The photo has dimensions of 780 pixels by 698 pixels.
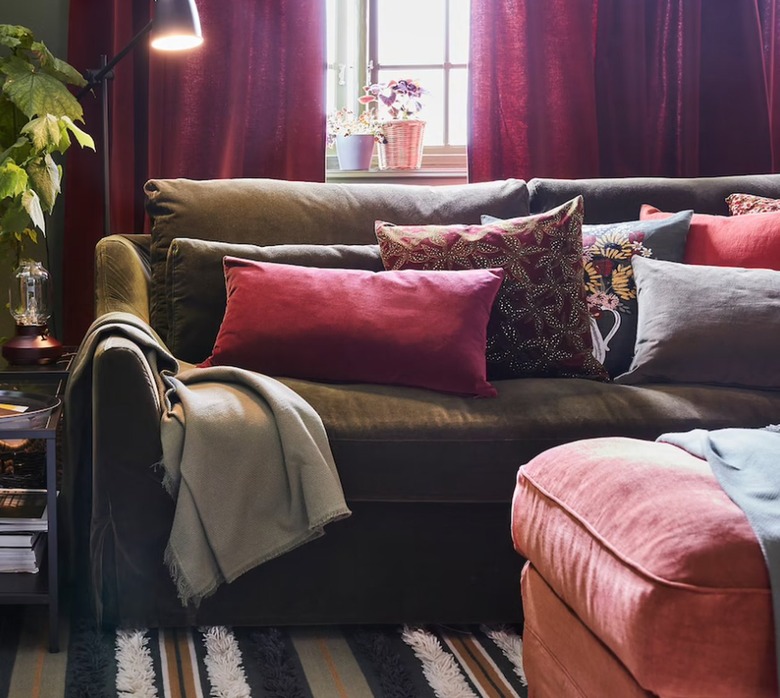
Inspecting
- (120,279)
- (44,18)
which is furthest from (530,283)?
(44,18)

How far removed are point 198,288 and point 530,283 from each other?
2.65 feet

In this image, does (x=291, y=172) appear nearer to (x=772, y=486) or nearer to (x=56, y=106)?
(x=56, y=106)

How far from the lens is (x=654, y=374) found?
2.23 meters

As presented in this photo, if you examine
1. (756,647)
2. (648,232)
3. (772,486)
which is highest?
(648,232)

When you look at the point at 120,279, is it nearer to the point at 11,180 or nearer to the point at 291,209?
the point at 11,180

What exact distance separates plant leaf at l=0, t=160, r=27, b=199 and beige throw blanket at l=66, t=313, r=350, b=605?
643 mm

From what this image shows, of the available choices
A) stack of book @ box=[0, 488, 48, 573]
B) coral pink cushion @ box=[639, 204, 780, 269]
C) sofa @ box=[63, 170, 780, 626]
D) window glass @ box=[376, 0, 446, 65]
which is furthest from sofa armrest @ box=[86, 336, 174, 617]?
window glass @ box=[376, 0, 446, 65]

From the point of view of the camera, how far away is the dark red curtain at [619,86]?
3.19 meters

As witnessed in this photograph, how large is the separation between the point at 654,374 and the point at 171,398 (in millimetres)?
1102

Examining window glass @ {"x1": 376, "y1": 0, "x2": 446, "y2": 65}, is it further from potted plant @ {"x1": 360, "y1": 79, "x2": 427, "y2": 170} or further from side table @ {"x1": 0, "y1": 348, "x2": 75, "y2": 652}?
side table @ {"x1": 0, "y1": 348, "x2": 75, "y2": 652}

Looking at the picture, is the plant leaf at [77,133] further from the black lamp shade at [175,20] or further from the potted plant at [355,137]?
the potted plant at [355,137]

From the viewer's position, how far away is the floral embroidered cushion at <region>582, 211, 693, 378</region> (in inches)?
93.6

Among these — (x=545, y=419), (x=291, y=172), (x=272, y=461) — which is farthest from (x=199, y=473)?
(x=291, y=172)

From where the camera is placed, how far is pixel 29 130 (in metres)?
2.38
